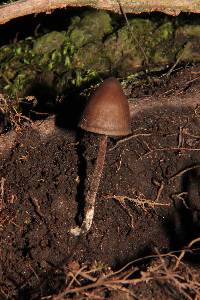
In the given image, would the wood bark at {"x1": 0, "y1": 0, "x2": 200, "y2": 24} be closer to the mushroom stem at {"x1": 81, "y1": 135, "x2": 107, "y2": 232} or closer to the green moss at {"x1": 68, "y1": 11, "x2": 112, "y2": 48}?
the mushroom stem at {"x1": 81, "y1": 135, "x2": 107, "y2": 232}

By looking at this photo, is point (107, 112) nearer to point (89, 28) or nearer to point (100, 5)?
point (100, 5)

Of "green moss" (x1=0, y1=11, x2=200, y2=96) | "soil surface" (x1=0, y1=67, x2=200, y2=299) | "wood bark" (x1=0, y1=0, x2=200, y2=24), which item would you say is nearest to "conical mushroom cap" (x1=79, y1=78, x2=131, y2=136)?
"soil surface" (x1=0, y1=67, x2=200, y2=299)

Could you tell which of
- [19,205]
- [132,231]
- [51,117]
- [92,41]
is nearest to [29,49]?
[92,41]

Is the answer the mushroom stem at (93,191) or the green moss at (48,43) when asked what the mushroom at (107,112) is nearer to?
the mushroom stem at (93,191)

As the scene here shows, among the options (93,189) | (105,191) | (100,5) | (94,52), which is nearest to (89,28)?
(94,52)

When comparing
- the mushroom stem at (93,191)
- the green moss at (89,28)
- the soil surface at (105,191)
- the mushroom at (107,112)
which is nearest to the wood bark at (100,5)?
the soil surface at (105,191)
